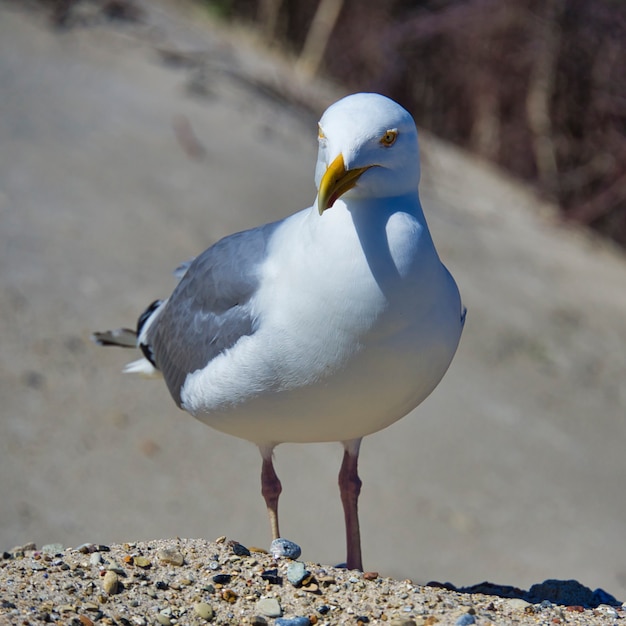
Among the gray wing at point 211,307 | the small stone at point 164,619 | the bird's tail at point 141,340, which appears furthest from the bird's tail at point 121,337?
the small stone at point 164,619

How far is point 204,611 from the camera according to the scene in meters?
3.07

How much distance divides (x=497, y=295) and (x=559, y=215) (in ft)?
10.4

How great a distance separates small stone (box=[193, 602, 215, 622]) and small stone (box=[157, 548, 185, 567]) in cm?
28

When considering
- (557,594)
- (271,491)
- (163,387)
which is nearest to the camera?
(557,594)

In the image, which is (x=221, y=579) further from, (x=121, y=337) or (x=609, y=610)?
(x=121, y=337)

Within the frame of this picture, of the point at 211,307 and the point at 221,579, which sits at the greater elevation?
the point at 211,307

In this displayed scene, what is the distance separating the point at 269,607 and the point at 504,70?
34.0 feet

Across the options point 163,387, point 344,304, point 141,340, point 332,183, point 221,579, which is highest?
point 332,183

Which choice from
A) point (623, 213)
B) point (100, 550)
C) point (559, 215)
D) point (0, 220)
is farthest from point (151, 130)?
point (100, 550)

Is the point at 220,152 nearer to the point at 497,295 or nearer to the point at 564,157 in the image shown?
the point at 497,295

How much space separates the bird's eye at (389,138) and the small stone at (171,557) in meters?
1.46

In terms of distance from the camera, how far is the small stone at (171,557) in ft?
11.0

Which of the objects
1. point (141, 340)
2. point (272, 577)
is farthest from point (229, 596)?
point (141, 340)

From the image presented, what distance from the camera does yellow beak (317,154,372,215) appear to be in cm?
303
